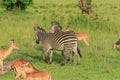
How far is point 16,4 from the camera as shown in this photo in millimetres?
32719

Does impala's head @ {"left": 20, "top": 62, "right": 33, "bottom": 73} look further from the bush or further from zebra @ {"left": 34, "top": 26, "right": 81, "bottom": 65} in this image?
the bush

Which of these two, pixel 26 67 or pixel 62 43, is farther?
pixel 62 43

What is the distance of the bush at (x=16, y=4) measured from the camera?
105ft

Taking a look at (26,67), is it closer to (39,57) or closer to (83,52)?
(39,57)

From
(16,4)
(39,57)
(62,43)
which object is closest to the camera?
(62,43)

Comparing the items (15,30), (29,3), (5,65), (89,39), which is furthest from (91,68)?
(29,3)

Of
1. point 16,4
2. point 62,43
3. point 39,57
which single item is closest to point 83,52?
point 39,57

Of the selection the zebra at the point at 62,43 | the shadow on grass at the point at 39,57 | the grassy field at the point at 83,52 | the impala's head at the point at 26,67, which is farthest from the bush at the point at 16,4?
the impala's head at the point at 26,67

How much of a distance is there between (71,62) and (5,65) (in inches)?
81.4

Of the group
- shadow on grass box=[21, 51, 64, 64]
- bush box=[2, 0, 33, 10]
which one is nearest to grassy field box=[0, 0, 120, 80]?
shadow on grass box=[21, 51, 64, 64]

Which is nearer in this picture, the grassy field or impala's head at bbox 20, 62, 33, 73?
impala's head at bbox 20, 62, 33, 73

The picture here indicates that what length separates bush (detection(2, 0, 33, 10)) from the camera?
31.9 metres

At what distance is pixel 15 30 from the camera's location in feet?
59.4

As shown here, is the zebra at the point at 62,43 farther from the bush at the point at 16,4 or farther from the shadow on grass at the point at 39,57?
the bush at the point at 16,4
